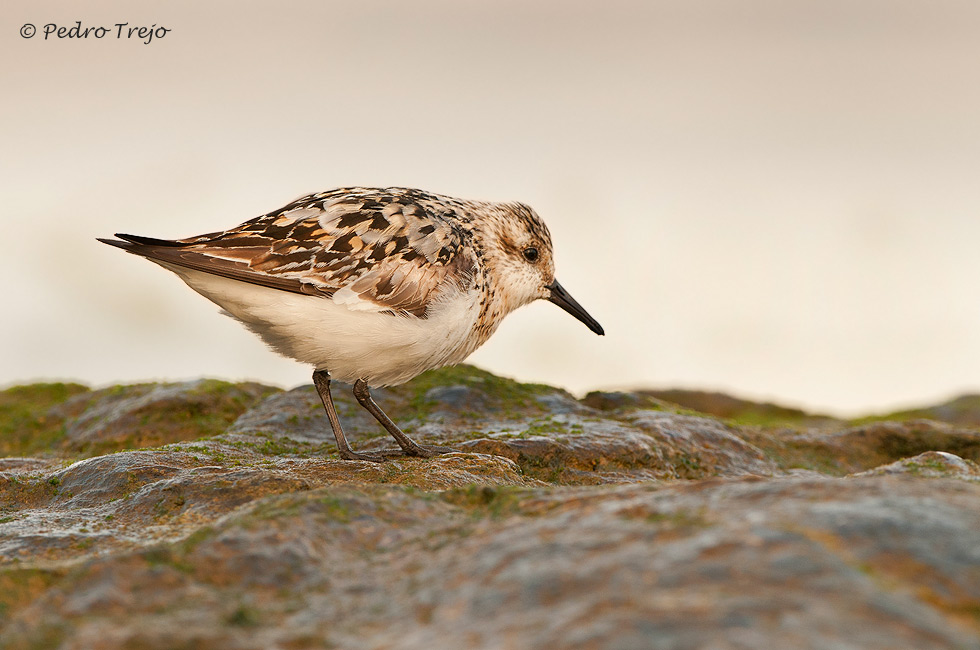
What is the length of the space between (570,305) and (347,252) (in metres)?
3.61

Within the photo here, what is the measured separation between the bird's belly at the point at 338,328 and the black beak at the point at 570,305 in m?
2.40

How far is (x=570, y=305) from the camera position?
35.3 feet

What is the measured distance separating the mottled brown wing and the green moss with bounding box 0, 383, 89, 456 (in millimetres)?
4473

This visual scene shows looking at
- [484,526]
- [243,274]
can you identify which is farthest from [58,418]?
[484,526]

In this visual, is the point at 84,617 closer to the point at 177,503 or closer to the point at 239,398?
the point at 177,503

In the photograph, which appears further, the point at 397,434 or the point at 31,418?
the point at 31,418

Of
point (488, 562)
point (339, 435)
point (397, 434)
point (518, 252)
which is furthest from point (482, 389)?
point (488, 562)

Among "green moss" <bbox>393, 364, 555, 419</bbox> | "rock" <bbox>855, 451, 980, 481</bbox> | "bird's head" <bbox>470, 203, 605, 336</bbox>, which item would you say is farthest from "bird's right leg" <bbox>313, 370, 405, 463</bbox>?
"rock" <bbox>855, 451, 980, 481</bbox>

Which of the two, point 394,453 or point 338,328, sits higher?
point 338,328

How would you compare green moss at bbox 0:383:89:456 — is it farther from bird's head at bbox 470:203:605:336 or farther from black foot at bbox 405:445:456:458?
bird's head at bbox 470:203:605:336

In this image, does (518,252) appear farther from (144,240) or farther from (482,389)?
(144,240)

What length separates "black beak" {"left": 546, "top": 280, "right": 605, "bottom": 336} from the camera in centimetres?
1057

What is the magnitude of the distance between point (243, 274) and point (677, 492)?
4.94 m

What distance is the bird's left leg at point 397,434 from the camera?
26.1 ft
